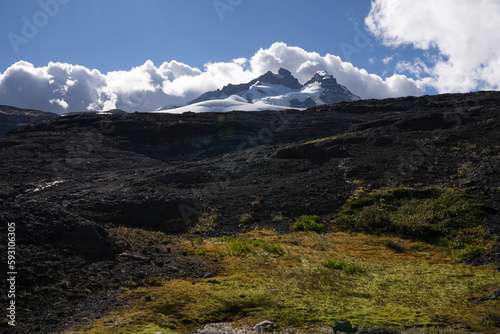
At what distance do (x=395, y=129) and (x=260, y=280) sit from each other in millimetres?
25684

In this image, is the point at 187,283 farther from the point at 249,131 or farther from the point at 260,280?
the point at 249,131

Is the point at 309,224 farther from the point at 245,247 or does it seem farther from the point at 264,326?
the point at 264,326

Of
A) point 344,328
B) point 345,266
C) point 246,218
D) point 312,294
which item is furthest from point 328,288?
point 246,218

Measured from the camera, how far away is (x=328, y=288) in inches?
350

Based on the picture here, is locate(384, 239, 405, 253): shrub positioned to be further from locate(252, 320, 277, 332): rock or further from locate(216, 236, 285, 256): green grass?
locate(252, 320, 277, 332): rock

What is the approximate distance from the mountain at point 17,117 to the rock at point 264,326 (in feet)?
365

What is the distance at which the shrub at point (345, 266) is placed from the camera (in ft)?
34.4

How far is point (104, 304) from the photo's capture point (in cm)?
762

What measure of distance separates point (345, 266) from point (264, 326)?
15.8 ft

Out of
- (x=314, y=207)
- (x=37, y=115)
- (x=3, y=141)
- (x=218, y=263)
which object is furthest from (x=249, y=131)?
(x=37, y=115)

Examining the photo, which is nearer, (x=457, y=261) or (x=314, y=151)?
(x=457, y=261)

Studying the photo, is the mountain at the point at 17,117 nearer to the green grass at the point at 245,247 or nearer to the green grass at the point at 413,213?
the green grass at the point at 245,247

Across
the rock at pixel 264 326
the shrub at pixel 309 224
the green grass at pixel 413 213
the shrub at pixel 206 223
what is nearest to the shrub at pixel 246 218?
the shrub at pixel 206 223

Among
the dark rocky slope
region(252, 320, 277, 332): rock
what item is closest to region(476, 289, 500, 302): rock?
the dark rocky slope
